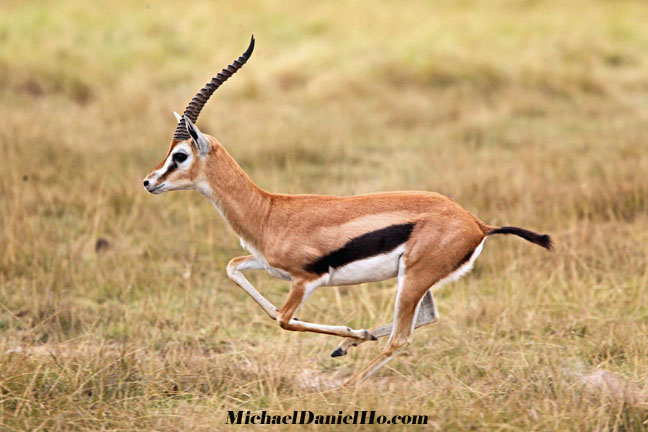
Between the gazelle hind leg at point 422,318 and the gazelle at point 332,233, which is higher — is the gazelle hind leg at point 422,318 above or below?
below

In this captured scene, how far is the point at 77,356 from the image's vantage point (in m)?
4.55

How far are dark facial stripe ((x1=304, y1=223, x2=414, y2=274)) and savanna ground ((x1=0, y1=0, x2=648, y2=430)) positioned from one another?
0.59 m

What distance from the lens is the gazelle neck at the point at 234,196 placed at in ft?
13.7

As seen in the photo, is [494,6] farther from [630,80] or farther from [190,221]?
[190,221]

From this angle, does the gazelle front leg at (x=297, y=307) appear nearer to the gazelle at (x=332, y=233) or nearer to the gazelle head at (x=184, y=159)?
the gazelle at (x=332, y=233)

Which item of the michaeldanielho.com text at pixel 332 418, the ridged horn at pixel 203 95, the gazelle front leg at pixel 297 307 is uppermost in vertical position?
the ridged horn at pixel 203 95

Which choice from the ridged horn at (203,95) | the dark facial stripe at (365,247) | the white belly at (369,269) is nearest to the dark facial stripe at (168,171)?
the ridged horn at (203,95)

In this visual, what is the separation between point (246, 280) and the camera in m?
4.23

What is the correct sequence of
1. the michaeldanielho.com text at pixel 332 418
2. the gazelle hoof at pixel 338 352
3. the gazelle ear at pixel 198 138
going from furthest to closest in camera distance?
1. the gazelle hoof at pixel 338 352
2. the gazelle ear at pixel 198 138
3. the michaeldanielho.com text at pixel 332 418

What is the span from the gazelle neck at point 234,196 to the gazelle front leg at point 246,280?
0.12 m

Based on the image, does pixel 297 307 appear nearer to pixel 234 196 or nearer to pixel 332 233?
pixel 332 233

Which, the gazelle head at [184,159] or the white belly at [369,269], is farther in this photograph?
the gazelle head at [184,159]

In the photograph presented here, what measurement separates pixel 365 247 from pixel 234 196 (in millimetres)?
697

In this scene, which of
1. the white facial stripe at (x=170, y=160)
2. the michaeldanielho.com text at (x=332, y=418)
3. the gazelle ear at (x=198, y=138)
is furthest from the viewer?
the white facial stripe at (x=170, y=160)
